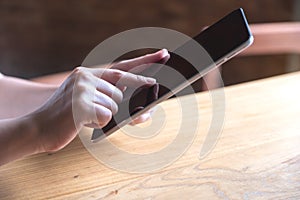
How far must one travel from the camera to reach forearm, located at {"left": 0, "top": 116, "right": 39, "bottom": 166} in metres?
0.55

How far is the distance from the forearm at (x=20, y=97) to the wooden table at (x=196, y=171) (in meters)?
0.12

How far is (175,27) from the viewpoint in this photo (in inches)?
90.8

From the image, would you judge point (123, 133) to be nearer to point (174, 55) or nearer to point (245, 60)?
point (174, 55)

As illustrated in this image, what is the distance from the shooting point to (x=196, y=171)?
2.00 ft

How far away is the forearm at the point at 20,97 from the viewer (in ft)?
2.53

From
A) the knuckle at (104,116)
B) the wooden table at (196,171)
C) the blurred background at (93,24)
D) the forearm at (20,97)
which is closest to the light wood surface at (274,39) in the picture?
the wooden table at (196,171)

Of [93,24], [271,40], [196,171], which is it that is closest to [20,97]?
[196,171]

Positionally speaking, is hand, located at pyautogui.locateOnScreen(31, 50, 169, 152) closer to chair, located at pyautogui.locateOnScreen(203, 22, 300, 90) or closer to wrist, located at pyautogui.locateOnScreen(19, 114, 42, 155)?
wrist, located at pyautogui.locateOnScreen(19, 114, 42, 155)

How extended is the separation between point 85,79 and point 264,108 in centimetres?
38

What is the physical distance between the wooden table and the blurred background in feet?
5.12

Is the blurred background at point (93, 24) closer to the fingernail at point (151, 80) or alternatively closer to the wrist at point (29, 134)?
the fingernail at point (151, 80)

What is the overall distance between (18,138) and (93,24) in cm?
184

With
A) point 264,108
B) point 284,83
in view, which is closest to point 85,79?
point 264,108

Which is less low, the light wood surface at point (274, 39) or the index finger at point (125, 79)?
the index finger at point (125, 79)
